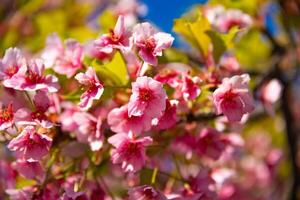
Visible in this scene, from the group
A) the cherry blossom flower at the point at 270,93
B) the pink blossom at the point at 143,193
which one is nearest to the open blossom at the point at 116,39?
the pink blossom at the point at 143,193

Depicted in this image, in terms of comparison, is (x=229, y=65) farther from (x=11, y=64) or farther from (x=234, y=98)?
(x=11, y=64)

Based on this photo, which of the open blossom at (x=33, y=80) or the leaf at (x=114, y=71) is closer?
the open blossom at (x=33, y=80)

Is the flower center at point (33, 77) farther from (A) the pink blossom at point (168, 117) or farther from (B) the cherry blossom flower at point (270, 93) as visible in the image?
(B) the cherry blossom flower at point (270, 93)

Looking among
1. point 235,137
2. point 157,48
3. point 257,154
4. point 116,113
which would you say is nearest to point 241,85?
point 157,48

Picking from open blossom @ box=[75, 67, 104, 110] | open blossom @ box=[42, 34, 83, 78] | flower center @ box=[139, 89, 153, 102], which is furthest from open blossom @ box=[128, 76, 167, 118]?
open blossom @ box=[42, 34, 83, 78]

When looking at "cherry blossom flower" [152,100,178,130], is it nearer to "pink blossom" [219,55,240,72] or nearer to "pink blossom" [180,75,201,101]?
"pink blossom" [180,75,201,101]

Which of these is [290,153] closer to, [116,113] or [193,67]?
[193,67]
